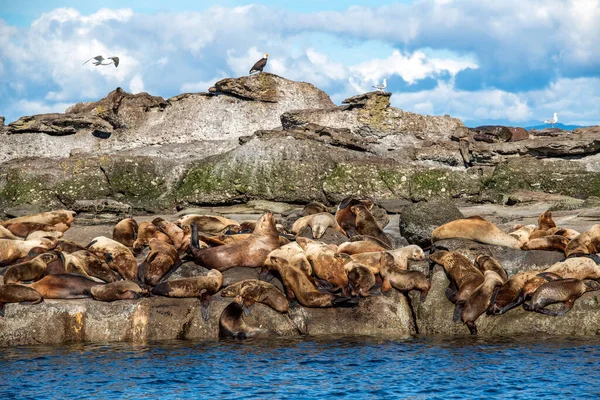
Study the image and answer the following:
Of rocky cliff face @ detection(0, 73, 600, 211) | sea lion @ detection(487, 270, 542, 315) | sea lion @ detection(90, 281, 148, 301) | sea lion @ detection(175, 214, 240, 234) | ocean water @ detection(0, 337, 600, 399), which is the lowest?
ocean water @ detection(0, 337, 600, 399)

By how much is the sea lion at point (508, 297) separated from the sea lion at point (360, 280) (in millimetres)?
1803

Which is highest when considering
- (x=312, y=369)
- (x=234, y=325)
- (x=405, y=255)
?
(x=405, y=255)

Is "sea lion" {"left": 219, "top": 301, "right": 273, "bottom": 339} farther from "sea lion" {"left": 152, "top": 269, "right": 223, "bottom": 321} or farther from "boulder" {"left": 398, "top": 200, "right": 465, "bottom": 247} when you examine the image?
"boulder" {"left": 398, "top": 200, "right": 465, "bottom": 247}

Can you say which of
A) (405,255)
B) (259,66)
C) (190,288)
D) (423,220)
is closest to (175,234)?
(190,288)

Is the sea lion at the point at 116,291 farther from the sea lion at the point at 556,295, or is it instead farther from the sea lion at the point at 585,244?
the sea lion at the point at 585,244

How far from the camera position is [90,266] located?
1483 centimetres

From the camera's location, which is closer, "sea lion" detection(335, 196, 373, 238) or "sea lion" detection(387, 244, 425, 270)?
"sea lion" detection(387, 244, 425, 270)

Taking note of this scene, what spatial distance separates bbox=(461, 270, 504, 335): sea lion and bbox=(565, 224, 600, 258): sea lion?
2.01 m

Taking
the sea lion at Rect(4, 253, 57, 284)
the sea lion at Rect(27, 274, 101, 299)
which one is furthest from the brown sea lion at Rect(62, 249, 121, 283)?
the sea lion at Rect(27, 274, 101, 299)

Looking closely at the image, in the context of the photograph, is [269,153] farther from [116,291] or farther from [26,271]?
[116,291]

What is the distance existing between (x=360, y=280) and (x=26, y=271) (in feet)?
16.9

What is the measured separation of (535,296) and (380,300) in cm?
229

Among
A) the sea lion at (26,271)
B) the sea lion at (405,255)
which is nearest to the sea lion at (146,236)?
the sea lion at (26,271)

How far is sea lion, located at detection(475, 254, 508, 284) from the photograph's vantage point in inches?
556
